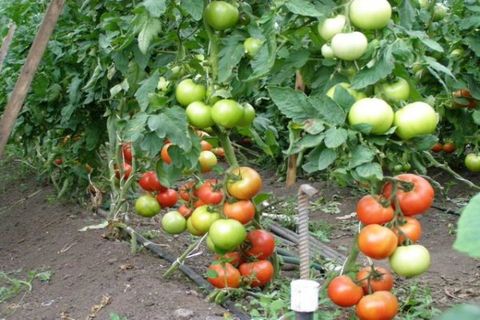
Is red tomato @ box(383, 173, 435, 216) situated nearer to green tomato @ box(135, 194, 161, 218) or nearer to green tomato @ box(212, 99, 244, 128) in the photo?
green tomato @ box(212, 99, 244, 128)

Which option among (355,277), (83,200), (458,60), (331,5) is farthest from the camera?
(458,60)

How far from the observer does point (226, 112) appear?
2062 mm

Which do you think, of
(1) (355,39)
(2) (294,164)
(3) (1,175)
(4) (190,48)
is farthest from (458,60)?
(3) (1,175)

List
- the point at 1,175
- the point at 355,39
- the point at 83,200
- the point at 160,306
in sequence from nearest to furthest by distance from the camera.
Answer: the point at 355,39, the point at 160,306, the point at 83,200, the point at 1,175

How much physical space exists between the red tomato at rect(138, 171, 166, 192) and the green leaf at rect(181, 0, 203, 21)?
2.93 feet

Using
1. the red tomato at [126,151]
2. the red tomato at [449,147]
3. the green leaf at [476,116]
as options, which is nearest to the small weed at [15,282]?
the red tomato at [126,151]

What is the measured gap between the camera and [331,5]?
196 cm

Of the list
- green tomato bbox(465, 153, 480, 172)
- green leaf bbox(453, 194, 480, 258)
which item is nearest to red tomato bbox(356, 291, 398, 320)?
green leaf bbox(453, 194, 480, 258)

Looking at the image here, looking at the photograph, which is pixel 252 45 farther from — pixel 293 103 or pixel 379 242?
pixel 379 242

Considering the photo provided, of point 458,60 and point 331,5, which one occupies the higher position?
point 331,5

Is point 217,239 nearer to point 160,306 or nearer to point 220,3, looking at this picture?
point 160,306

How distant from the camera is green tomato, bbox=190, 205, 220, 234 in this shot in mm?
2262

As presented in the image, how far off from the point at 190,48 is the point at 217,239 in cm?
74

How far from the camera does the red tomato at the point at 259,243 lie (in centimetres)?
238
